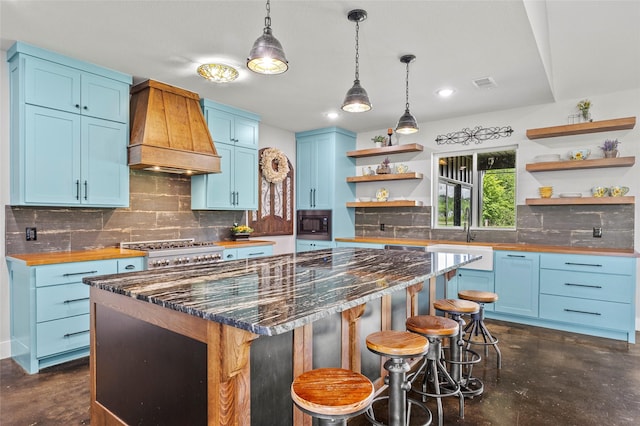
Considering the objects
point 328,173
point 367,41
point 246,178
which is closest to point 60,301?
point 246,178

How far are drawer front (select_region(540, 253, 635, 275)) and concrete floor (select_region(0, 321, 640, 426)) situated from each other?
73cm

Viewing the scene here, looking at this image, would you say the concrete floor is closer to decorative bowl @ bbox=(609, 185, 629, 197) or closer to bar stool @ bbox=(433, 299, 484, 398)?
bar stool @ bbox=(433, 299, 484, 398)

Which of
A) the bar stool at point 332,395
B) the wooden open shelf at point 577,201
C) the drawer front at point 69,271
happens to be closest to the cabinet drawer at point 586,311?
the wooden open shelf at point 577,201

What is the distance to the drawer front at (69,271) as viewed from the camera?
2.87m

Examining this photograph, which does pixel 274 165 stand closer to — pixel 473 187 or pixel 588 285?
pixel 473 187

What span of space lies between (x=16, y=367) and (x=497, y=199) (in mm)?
5423

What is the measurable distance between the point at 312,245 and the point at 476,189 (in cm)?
257

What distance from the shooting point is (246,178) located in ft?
16.0

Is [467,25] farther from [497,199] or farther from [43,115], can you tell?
[43,115]

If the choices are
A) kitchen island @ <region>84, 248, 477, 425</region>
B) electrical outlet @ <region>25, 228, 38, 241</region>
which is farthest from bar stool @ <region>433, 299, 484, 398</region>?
electrical outlet @ <region>25, 228, 38, 241</region>

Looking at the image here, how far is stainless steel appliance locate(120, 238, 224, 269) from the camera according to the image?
3531 millimetres

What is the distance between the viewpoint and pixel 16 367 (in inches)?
117

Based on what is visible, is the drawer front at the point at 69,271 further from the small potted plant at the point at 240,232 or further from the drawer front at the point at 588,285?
the drawer front at the point at 588,285

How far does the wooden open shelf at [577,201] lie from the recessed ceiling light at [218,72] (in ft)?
12.0
